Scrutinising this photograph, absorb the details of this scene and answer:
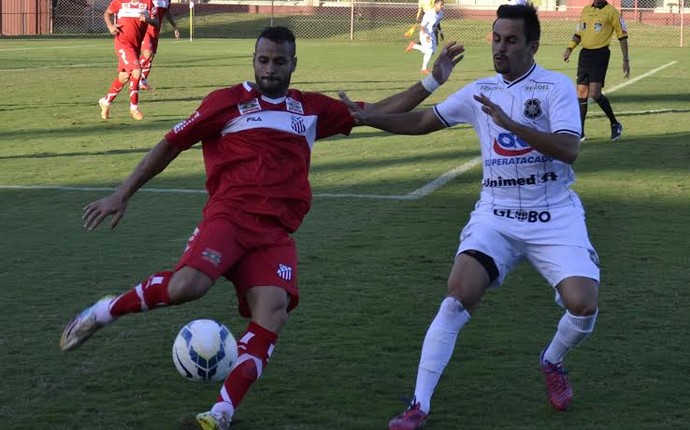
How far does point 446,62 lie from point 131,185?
5.84 ft

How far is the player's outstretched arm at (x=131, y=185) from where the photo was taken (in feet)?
19.6

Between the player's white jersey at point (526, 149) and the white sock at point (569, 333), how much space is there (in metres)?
0.58

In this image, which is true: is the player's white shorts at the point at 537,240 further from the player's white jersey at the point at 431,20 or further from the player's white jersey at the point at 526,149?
the player's white jersey at the point at 431,20

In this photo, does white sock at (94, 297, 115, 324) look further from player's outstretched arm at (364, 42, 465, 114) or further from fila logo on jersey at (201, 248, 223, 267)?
player's outstretched arm at (364, 42, 465, 114)

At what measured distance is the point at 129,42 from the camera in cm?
1930

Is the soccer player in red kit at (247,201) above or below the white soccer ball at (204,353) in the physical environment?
above

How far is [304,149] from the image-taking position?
20.3ft

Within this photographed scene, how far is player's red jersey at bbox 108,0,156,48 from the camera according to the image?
19.3 meters

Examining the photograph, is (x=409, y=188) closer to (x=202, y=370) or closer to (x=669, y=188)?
(x=669, y=188)

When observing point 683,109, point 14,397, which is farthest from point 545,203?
point 683,109

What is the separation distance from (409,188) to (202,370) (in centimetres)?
751

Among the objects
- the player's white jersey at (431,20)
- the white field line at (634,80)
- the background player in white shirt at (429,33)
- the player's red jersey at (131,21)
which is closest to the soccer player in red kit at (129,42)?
the player's red jersey at (131,21)

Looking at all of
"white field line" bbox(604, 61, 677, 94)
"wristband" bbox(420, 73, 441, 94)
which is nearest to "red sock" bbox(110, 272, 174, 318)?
"wristband" bbox(420, 73, 441, 94)

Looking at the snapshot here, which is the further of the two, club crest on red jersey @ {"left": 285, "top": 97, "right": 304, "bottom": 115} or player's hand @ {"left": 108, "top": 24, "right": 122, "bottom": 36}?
player's hand @ {"left": 108, "top": 24, "right": 122, "bottom": 36}
